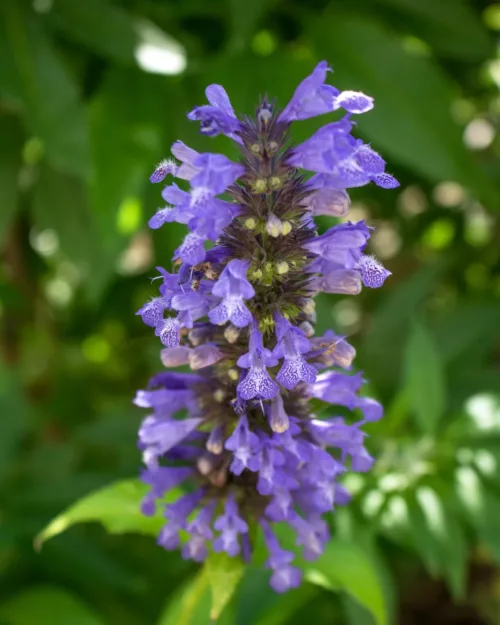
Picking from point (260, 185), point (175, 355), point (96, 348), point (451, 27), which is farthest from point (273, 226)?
point (96, 348)

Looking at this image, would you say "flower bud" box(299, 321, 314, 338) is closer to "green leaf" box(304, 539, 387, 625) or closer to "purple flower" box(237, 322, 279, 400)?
"purple flower" box(237, 322, 279, 400)

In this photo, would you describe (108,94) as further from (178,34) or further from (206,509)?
(206,509)

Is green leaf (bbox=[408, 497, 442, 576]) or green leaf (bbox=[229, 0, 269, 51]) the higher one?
green leaf (bbox=[229, 0, 269, 51])

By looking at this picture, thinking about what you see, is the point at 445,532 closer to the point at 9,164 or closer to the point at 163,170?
the point at 163,170

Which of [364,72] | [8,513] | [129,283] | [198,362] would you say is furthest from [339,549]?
[129,283]

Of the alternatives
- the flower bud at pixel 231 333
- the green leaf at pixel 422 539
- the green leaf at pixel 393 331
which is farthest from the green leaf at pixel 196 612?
the green leaf at pixel 393 331

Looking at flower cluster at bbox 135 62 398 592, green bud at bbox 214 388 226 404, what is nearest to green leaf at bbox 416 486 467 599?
flower cluster at bbox 135 62 398 592
